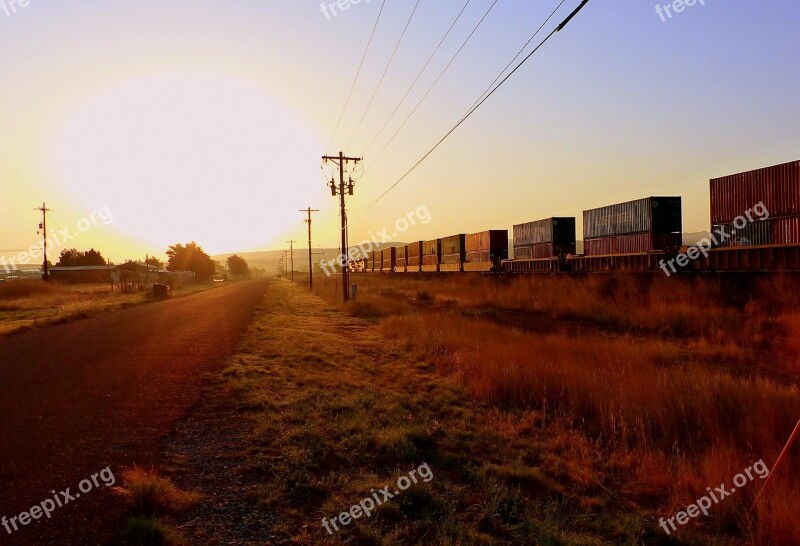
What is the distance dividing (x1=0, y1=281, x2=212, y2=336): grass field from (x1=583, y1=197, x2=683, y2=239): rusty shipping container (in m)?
28.3

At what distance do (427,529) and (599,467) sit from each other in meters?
Result: 2.41

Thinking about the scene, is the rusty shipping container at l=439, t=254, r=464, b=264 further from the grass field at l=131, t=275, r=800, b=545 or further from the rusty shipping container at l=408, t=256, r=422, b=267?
the grass field at l=131, t=275, r=800, b=545

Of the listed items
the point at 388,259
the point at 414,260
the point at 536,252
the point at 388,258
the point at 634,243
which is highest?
the point at 388,258

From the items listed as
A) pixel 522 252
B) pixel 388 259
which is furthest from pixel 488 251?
pixel 388 259

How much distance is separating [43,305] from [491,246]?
110ft

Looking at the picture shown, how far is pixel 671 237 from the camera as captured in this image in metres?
25.4

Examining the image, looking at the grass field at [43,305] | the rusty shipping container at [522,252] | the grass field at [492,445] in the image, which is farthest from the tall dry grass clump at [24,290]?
the grass field at [492,445]

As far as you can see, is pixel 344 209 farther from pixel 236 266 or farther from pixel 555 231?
pixel 236 266

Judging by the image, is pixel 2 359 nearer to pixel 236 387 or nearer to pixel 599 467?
pixel 236 387

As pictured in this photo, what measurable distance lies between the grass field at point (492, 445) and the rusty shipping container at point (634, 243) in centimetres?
1364

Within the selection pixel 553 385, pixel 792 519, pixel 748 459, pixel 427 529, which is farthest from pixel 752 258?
pixel 427 529

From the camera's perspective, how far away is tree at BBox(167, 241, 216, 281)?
11675cm

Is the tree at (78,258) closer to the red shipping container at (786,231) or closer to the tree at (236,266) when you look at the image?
the tree at (236,266)

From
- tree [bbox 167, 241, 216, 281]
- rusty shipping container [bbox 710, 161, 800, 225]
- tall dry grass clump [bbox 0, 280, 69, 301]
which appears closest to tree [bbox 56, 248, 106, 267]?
tree [bbox 167, 241, 216, 281]
